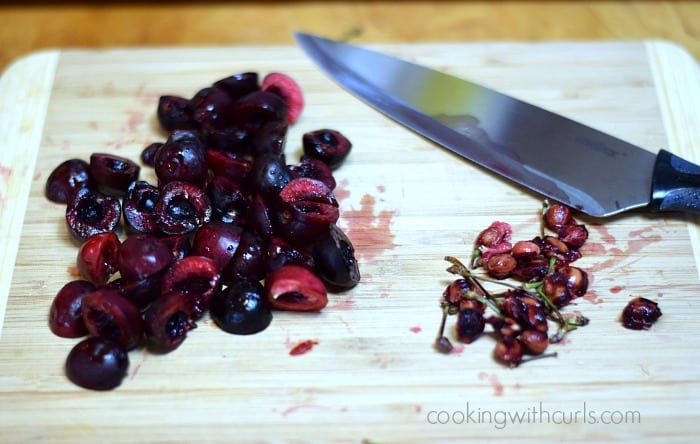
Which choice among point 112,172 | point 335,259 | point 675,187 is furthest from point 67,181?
point 675,187

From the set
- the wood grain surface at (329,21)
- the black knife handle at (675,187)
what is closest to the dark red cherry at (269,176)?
the black knife handle at (675,187)

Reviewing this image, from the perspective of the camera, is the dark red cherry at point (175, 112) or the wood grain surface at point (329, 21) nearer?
the dark red cherry at point (175, 112)

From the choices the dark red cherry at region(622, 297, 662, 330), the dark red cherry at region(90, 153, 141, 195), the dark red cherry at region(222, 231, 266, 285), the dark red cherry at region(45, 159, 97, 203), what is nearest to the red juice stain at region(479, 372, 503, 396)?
the dark red cherry at region(622, 297, 662, 330)

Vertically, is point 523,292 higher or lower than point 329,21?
higher

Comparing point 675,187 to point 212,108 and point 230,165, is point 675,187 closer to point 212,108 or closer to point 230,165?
point 230,165

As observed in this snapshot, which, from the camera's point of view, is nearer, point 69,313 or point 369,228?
point 69,313

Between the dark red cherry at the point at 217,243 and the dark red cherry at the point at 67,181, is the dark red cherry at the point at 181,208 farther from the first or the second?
the dark red cherry at the point at 67,181

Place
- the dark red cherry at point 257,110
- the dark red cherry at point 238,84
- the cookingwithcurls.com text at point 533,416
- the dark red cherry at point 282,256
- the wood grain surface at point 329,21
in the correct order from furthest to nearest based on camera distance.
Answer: the wood grain surface at point 329,21, the dark red cherry at point 238,84, the dark red cherry at point 257,110, the dark red cherry at point 282,256, the cookingwithcurls.com text at point 533,416
